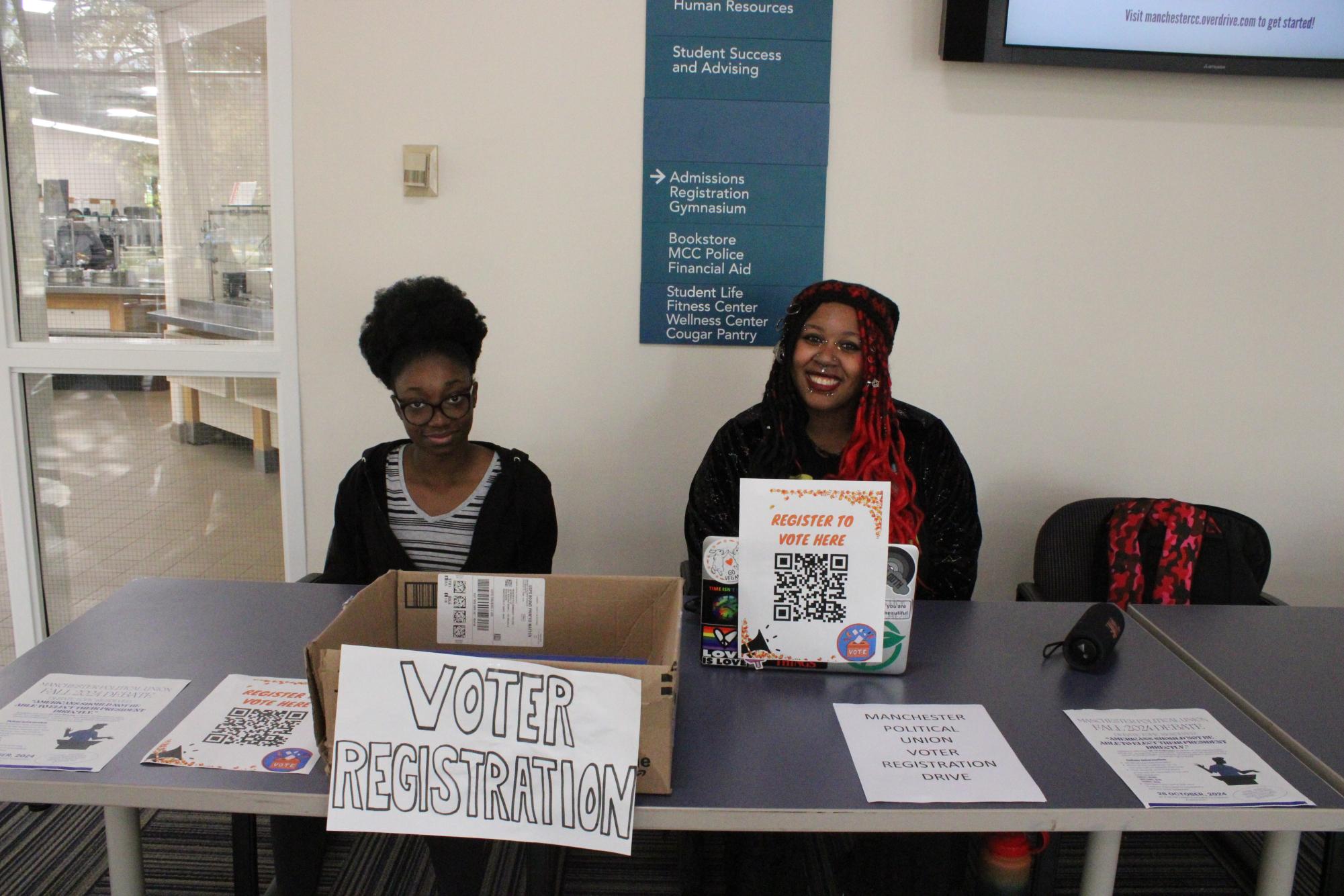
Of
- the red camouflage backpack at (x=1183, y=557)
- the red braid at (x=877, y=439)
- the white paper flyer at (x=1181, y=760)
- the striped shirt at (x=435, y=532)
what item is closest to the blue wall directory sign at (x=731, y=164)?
the red braid at (x=877, y=439)

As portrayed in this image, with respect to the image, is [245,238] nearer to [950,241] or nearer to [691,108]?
[691,108]

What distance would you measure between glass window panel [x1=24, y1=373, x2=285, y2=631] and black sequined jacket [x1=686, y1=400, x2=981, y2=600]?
56.6 inches

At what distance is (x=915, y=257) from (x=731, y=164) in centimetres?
58

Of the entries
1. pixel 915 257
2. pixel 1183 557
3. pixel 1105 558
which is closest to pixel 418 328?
pixel 915 257

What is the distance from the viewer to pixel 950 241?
2586 millimetres

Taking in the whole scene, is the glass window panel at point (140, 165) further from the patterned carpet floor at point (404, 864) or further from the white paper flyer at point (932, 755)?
the white paper flyer at point (932, 755)

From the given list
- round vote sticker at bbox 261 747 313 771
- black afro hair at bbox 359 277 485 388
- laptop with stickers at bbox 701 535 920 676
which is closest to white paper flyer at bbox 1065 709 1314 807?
laptop with stickers at bbox 701 535 920 676

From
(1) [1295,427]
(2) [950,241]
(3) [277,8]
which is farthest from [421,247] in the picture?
(1) [1295,427]

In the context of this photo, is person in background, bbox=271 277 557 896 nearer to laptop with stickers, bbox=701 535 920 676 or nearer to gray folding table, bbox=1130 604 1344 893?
laptop with stickers, bbox=701 535 920 676

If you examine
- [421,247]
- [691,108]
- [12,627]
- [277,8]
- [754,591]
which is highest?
[277,8]

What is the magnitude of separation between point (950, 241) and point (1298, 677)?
146 cm

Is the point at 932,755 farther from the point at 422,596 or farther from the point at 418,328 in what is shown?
the point at 418,328

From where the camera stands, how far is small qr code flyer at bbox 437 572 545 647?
1427 millimetres

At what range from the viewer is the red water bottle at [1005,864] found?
1357mm
